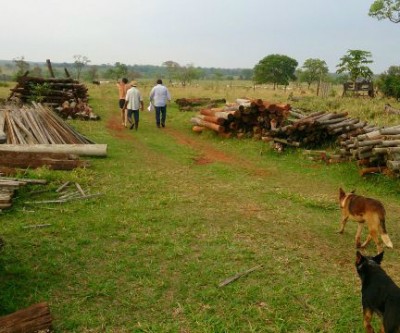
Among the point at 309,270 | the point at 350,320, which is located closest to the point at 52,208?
the point at 309,270

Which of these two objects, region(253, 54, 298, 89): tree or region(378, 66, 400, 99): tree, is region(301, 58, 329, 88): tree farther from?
region(378, 66, 400, 99): tree

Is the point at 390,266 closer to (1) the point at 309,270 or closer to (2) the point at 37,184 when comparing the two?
(1) the point at 309,270

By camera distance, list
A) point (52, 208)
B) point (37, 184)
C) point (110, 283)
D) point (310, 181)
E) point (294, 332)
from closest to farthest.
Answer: point (294, 332)
point (110, 283)
point (52, 208)
point (37, 184)
point (310, 181)

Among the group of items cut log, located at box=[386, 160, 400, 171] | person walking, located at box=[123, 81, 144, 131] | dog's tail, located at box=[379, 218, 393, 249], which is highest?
person walking, located at box=[123, 81, 144, 131]

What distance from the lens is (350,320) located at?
430 cm

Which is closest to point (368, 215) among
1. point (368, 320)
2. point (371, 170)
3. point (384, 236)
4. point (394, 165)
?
point (384, 236)

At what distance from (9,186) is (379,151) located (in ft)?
24.5

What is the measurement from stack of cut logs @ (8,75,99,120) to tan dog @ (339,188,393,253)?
46.9ft

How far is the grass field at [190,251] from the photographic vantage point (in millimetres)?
4355

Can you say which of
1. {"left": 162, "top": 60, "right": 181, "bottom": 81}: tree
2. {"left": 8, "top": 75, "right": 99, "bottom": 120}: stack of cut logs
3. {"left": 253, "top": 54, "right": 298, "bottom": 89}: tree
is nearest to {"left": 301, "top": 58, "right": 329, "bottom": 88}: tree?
{"left": 253, "top": 54, "right": 298, "bottom": 89}: tree

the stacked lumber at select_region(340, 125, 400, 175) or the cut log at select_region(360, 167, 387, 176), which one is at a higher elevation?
the stacked lumber at select_region(340, 125, 400, 175)

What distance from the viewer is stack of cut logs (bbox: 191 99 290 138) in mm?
13961

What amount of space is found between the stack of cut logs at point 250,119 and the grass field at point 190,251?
3768 millimetres

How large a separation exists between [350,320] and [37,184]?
613cm
